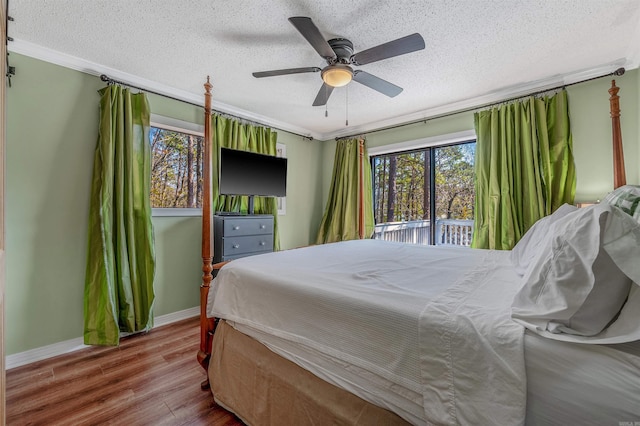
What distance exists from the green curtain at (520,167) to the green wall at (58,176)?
15cm

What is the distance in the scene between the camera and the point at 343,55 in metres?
2.04

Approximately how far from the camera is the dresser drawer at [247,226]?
2902 mm

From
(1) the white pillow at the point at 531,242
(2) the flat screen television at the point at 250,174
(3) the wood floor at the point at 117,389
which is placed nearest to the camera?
(1) the white pillow at the point at 531,242

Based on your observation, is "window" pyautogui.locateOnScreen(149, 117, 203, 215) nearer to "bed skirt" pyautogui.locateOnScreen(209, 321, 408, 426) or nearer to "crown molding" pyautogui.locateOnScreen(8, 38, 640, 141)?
"crown molding" pyautogui.locateOnScreen(8, 38, 640, 141)

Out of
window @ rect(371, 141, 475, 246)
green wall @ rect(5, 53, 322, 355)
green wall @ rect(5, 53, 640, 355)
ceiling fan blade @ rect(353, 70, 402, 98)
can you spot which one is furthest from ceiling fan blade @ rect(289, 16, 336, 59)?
window @ rect(371, 141, 475, 246)

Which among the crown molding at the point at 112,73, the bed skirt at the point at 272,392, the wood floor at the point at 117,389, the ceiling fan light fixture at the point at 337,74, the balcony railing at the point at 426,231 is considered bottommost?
the wood floor at the point at 117,389

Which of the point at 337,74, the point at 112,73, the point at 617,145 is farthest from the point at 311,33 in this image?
the point at 617,145

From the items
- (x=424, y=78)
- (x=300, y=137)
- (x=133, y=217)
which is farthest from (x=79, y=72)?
(x=424, y=78)

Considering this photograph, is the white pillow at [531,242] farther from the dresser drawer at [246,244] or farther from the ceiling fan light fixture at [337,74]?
the dresser drawer at [246,244]

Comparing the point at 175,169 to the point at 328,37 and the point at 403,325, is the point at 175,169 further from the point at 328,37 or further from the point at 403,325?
the point at 403,325

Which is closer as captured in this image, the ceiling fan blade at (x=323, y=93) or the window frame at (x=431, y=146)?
the ceiling fan blade at (x=323, y=93)

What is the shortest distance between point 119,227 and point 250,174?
1.43 m

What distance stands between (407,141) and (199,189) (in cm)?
279

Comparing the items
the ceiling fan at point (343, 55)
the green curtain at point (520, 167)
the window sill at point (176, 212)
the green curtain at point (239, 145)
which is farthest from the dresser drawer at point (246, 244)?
the green curtain at point (520, 167)
